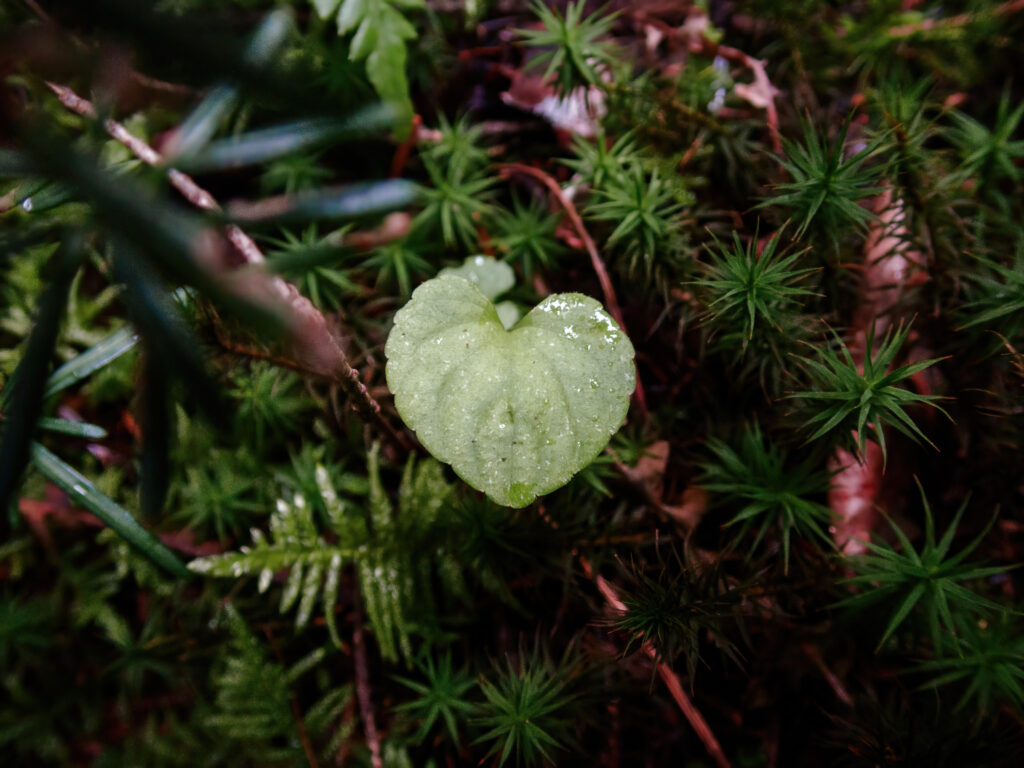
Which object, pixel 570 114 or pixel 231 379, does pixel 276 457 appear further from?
pixel 570 114

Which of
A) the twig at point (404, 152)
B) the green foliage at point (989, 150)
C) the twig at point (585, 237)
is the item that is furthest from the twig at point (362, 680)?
the green foliage at point (989, 150)

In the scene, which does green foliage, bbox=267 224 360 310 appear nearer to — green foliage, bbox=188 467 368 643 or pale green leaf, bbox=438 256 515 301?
pale green leaf, bbox=438 256 515 301

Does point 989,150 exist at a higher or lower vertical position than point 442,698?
higher

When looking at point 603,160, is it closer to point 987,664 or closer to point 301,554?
point 301,554

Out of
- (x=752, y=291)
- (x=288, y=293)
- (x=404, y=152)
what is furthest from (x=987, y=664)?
Result: (x=404, y=152)

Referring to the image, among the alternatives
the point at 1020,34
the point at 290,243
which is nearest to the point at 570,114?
the point at 290,243

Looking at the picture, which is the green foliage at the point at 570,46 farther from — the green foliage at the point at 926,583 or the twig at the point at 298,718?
the twig at the point at 298,718

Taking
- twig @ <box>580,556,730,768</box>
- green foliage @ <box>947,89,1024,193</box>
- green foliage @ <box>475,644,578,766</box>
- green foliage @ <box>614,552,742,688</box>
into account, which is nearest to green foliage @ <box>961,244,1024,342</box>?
green foliage @ <box>947,89,1024,193</box>
